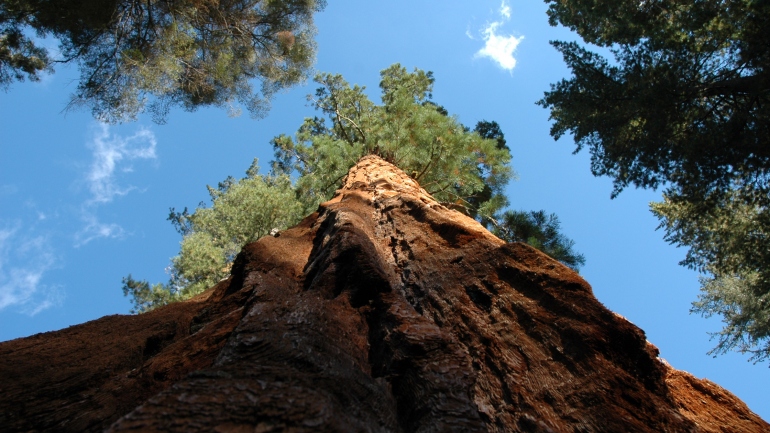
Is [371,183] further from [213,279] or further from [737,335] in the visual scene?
[737,335]

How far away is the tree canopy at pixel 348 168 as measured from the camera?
32.0 feet

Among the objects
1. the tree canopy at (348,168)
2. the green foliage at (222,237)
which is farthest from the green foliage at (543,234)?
the green foliage at (222,237)

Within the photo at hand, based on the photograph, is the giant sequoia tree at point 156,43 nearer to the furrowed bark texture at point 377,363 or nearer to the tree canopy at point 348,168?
the tree canopy at point 348,168

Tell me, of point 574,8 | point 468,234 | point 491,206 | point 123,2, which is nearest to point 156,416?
point 468,234

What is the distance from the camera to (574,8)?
1141 cm

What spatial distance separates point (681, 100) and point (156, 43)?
10.5 metres

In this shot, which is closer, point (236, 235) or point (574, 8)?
point (574, 8)

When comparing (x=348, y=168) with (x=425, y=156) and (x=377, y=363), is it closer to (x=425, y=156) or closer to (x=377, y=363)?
(x=425, y=156)

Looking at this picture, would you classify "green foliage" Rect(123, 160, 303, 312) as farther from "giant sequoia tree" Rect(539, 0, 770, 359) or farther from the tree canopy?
"giant sequoia tree" Rect(539, 0, 770, 359)

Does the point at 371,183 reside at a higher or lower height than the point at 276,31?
lower

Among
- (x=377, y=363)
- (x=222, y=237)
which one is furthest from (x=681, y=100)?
(x=222, y=237)

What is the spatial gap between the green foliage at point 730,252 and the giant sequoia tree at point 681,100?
0.11 metres

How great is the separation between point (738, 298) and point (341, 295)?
21292mm

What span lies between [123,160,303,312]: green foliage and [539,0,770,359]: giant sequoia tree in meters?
7.20
